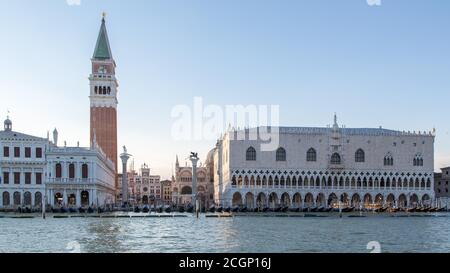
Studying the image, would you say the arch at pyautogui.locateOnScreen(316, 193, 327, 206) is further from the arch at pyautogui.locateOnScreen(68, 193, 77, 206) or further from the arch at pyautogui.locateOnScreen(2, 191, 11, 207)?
the arch at pyautogui.locateOnScreen(2, 191, 11, 207)

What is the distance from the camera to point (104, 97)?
203ft

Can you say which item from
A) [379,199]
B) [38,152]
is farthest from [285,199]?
[38,152]

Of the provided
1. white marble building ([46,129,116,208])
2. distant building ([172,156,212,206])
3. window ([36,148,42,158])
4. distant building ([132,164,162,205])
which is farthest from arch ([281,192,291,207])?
distant building ([132,164,162,205])

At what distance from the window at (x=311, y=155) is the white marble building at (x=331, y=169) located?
0.10 m

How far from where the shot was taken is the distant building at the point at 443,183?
68125 millimetres

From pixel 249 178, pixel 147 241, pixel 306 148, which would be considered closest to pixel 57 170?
pixel 249 178

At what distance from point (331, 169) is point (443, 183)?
21744mm

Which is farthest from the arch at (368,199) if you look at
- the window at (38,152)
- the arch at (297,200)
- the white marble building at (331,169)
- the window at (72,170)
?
the window at (38,152)

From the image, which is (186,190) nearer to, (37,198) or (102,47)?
(102,47)

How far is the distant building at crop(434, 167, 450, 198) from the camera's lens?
68125 millimetres

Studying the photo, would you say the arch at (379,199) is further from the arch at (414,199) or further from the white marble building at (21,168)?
the white marble building at (21,168)
